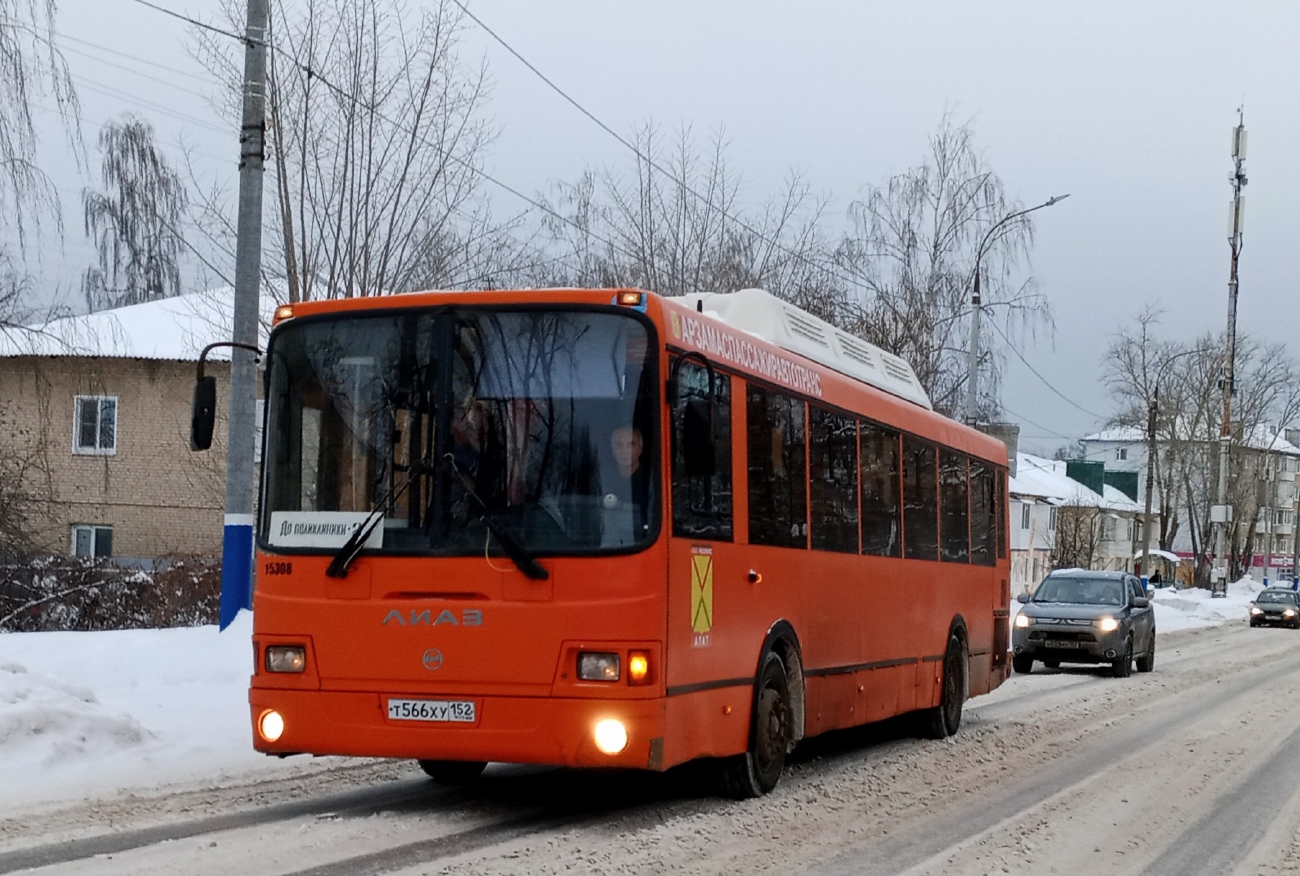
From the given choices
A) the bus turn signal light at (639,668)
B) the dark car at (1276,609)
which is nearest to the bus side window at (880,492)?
the bus turn signal light at (639,668)

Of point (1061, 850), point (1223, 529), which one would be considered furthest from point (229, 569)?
point (1223, 529)

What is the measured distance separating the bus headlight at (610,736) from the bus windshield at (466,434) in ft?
2.92

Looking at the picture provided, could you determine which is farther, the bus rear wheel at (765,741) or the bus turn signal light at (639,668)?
the bus rear wheel at (765,741)

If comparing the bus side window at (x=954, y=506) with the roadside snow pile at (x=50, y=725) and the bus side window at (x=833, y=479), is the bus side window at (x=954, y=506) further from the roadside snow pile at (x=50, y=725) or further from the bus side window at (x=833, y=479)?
the roadside snow pile at (x=50, y=725)

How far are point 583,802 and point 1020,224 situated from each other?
29.2 m

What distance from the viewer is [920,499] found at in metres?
14.8

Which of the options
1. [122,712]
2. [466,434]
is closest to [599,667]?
[466,434]

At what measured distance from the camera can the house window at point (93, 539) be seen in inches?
1581

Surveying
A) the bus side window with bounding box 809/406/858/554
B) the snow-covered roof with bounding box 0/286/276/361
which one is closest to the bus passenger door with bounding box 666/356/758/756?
the bus side window with bounding box 809/406/858/554

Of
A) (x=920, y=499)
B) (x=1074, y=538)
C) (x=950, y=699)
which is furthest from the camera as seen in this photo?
(x=1074, y=538)

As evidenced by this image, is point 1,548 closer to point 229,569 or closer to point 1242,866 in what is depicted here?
point 229,569

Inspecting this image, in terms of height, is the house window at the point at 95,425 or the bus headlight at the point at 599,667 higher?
the house window at the point at 95,425

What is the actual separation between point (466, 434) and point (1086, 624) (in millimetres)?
19082

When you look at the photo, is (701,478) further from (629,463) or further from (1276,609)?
(1276,609)
